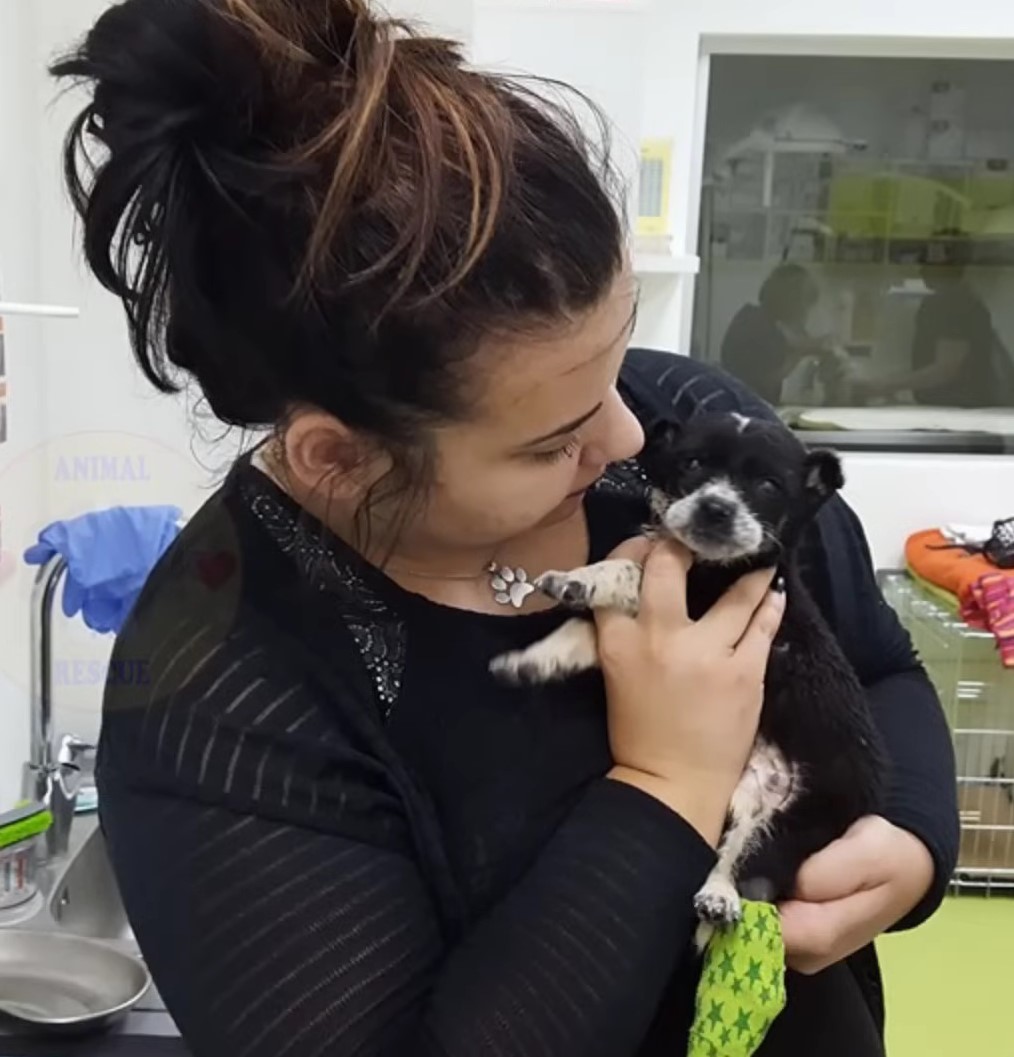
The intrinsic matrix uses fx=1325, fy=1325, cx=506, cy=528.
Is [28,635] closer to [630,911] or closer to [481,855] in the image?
[481,855]

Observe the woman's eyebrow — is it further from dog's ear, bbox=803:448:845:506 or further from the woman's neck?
dog's ear, bbox=803:448:845:506

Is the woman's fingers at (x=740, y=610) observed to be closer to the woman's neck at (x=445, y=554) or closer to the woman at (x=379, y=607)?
the woman at (x=379, y=607)

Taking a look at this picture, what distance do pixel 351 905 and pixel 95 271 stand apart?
0.42m

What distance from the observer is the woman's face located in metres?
0.78

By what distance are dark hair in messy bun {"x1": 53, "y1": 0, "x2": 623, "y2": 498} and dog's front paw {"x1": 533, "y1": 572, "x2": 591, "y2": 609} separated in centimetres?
21

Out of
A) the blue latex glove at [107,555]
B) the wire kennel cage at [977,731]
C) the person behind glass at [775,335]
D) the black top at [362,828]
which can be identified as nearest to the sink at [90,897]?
the blue latex glove at [107,555]

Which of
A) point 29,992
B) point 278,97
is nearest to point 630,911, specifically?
point 278,97

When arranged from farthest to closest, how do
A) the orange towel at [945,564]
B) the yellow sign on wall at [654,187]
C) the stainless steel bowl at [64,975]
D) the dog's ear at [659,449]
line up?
the yellow sign on wall at [654,187]
the orange towel at [945,564]
the stainless steel bowl at [64,975]
the dog's ear at [659,449]

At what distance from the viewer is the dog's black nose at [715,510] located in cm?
103

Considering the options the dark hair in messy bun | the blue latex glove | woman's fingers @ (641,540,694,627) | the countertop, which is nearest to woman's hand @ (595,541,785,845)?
woman's fingers @ (641,540,694,627)

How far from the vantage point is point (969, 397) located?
10.3ft

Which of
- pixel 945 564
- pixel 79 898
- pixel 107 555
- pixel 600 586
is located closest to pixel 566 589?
pixel 600 586

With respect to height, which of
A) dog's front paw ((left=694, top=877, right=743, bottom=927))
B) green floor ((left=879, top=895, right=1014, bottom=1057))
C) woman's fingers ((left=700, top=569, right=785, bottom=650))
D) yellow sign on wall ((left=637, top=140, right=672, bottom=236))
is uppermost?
yellow sign on wall ((left=637, top=140, right=672, bottom=236))

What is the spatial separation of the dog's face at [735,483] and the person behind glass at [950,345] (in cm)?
215
